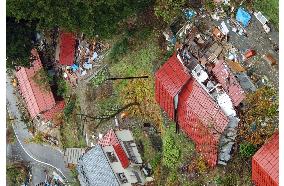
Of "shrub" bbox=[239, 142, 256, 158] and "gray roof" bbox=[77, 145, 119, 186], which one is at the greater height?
"gray roof" bbox=[77, 145, 119, 186]

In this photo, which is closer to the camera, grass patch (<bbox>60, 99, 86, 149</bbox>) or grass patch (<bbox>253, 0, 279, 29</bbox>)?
grass patch (<bbox>253, 0, 279, 29</bbox>)

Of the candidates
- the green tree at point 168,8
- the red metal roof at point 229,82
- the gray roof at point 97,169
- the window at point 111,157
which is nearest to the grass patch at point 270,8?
the red metal roof at point 229,82

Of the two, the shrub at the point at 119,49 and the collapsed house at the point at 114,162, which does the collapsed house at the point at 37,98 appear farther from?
the collapsed house at the point at 114,162

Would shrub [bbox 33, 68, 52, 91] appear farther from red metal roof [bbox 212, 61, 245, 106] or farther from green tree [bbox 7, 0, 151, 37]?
red metal roof [bbox 212, 61, 245, 106]

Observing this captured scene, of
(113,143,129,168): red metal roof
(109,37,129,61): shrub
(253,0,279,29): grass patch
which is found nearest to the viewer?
(253,0,279,29): grass patch

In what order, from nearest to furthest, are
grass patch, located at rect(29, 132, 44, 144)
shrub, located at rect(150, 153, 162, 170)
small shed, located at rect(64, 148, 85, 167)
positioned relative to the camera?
shrub, located at rect(150, 153, 162, 170) < small shed, located at rect(64, 148, 85, 167) < grass patch, located at rect(29, 132, 44, 144)

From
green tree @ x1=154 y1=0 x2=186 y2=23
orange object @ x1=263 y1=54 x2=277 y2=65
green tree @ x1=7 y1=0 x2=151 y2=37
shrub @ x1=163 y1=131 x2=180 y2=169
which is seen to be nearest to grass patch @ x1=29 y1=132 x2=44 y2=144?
green tree @ x1=7 y1=0 x2=151 y2=37

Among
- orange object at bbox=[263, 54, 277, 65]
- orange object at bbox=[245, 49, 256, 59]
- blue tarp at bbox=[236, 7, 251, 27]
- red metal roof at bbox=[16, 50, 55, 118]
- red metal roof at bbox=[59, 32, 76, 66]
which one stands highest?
red metal roof at bbox=[59, 32, 76, 66]

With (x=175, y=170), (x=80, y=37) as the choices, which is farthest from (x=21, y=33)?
(x=175, y=170)

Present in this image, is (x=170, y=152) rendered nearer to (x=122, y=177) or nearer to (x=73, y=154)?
(x=122, y=177)

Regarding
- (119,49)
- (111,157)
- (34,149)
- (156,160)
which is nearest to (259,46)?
(156,160)
